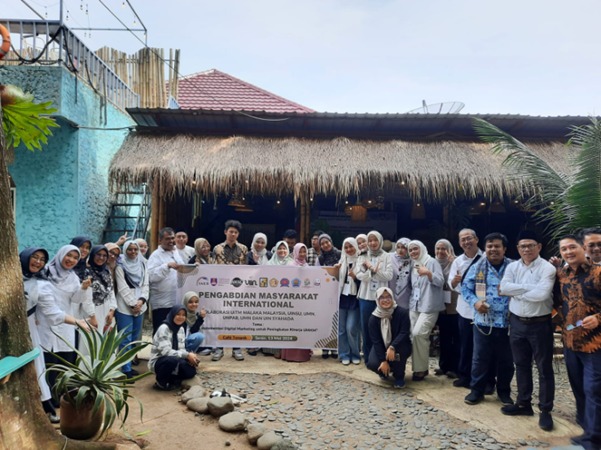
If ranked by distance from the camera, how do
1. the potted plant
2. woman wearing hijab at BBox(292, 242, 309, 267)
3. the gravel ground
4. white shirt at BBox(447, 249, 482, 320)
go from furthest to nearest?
woman wearing hijab at BBox(292, 242, 309, 267), white shirt at BBox(447, 249, 482, 320), the gravel ground, the potted plant

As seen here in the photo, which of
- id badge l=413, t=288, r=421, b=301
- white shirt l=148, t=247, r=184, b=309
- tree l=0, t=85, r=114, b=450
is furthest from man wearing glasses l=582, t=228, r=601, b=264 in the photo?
white shirt l=148, t=247, r=184, b=309

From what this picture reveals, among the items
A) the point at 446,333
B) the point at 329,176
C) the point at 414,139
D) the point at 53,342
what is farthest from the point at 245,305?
the point at 414,139

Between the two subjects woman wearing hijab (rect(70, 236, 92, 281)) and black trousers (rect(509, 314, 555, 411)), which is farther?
woman wearing hijab (rect(70, 236, 92, 281))

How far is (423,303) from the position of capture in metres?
4.44

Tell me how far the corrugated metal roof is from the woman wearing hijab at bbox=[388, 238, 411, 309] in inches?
140

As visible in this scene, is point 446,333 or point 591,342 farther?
point 446,333

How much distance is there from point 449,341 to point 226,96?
10.8m

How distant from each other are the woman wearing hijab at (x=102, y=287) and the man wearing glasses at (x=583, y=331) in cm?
450

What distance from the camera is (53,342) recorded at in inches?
136

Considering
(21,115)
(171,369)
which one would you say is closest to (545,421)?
(171,369)

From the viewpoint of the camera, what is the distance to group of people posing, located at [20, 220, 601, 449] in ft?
10.6

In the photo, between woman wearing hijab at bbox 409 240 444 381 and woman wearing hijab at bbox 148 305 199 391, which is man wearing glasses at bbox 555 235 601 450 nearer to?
woman wearing hijab at bbox 409 240 444 381

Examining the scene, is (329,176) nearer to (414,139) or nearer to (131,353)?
(414,139)

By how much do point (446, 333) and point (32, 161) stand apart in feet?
25.5
